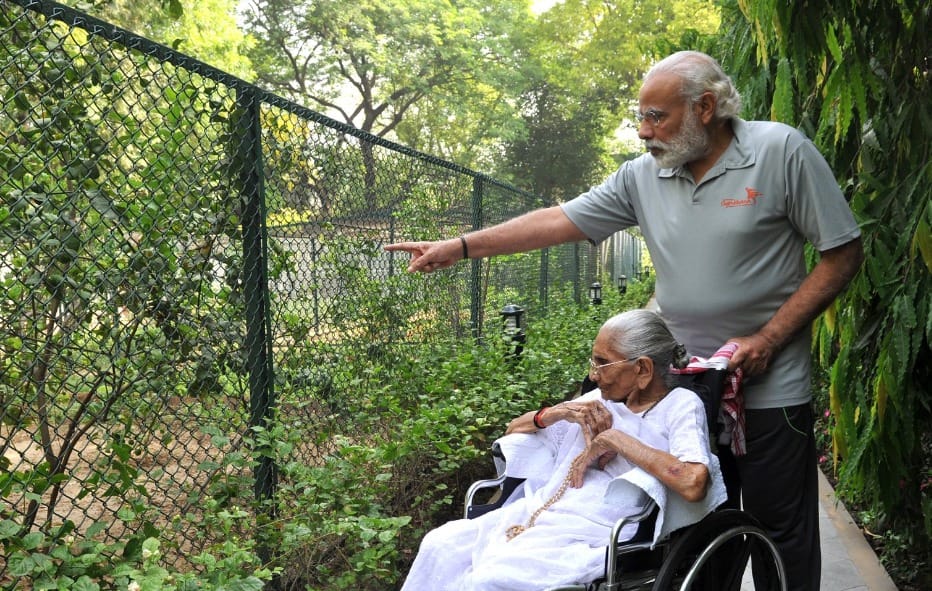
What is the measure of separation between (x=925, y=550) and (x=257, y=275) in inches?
135

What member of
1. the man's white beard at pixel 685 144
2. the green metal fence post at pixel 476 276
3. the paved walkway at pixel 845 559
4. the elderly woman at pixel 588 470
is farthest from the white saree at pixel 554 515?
the green metal fence post at pixel 476 276

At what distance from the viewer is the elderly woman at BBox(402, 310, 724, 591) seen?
2.39m

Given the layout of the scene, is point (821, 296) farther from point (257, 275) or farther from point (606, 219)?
point (257, 275)

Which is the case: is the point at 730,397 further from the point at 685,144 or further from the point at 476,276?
the point at 476,276

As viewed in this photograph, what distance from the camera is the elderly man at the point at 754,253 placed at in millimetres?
2607

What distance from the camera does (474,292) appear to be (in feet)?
25.6

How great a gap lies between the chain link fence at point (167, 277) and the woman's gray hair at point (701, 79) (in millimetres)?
1789

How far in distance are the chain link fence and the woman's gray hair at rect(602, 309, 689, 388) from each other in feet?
4.88

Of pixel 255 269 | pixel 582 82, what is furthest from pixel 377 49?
pixel 255 269

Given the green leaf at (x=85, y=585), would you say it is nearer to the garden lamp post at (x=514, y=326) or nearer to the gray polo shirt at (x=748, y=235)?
the gray polo shirt at (x=748, y=235)

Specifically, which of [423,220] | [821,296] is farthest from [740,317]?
[423,220]

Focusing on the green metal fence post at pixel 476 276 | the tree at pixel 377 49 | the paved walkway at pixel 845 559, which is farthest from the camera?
the tree at pixel 377 49

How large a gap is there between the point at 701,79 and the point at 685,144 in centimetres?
20

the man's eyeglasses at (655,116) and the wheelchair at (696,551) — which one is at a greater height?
the man's eyeglasses at (655,116)
